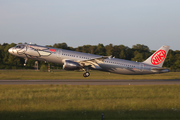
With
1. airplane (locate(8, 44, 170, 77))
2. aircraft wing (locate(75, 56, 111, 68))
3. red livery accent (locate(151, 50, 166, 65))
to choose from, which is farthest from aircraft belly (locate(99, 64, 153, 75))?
red livery accent (locate(151, 50, 166, 65))

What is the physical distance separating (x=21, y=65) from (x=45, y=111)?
85361 millimetres

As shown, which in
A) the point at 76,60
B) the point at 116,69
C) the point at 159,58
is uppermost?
the point at 159,58

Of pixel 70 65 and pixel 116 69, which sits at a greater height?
pixel 70 65

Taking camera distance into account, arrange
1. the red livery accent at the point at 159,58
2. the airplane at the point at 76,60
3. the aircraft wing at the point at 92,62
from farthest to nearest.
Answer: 1. the red livery accent at the point at 159,58
2. the aircraft wing at the point at 92,62
3. the airplane at the point at 76,60

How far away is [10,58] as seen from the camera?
315 feet

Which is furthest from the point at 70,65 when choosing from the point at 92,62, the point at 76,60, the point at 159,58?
the point at 159,58

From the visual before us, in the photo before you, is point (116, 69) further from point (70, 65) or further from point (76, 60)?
point (70, 65)

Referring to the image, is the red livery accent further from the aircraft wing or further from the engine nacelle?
the engine nacelle

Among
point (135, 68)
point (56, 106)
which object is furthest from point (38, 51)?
point (56, 106)


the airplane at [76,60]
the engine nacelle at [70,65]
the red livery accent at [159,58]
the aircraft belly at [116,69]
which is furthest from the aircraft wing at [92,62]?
the red livery accent at [159,58]

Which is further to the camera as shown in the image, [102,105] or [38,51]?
[38,51]

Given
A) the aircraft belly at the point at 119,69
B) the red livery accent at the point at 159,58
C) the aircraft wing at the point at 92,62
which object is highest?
the red livery accent at the point at 159,58

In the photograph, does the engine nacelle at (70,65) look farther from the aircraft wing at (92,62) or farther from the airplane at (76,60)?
the aircraft wing at (92,62)

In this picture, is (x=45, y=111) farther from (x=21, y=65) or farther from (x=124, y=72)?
(x=21, y=65)
